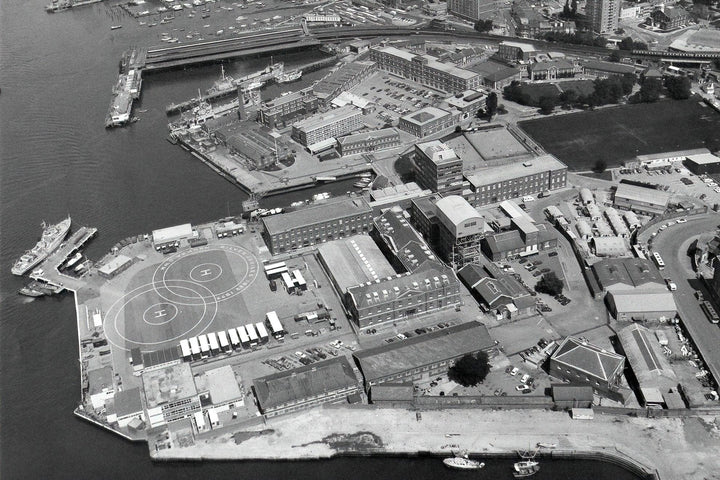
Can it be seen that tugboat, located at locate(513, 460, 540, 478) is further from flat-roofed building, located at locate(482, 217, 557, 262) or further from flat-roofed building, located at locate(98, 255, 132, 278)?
flat-roofed building, located at locate(98, 255, 132, 278)

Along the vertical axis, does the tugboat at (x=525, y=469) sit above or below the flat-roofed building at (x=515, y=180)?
below

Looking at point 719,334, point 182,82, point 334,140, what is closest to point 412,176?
point 334,140

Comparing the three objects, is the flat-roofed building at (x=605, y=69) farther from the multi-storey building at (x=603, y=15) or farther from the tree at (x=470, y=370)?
the tree at (x=470, y=370)

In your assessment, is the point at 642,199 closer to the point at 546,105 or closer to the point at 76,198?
the point at 546,105

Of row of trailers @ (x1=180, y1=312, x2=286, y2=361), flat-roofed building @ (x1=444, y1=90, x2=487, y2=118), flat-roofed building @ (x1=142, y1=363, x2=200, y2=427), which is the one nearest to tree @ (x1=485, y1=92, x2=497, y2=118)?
flat-roofed building @ (x1=444, y1=90, x2=487, y2=118)

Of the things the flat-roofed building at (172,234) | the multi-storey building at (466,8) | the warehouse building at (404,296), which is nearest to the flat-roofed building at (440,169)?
the warehouse building at (404,296)

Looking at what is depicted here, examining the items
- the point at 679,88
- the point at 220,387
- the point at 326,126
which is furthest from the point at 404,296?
the point at 679,88

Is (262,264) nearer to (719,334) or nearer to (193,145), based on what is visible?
(193,145)
